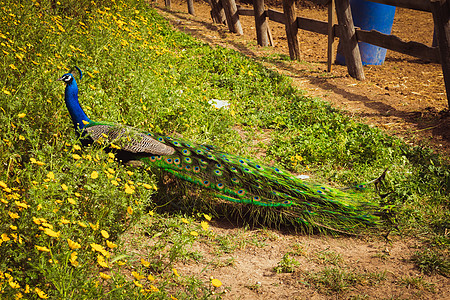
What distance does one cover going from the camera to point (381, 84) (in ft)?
25.4

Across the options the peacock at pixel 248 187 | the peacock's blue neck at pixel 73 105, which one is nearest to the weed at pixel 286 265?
the peacock at pixel 248 187

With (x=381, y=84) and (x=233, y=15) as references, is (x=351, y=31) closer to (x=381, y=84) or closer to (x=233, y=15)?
(x=381, y=84)

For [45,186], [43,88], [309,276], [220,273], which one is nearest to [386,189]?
[309,276]

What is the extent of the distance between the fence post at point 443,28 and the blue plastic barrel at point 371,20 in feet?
11.4

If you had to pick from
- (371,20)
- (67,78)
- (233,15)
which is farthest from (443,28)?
(233,15)

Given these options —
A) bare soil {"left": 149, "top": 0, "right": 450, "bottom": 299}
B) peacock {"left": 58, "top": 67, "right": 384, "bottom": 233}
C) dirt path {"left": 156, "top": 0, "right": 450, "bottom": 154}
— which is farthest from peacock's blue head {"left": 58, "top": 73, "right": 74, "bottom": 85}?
dirt path {"left": 156, "top": 0, "right": 450, "bottom": 154}

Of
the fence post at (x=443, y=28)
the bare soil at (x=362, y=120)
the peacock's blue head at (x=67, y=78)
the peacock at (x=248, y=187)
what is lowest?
the bare soil at (x=362, y=120)

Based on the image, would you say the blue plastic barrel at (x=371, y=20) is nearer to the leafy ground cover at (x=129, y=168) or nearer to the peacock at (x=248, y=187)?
the leafy ground cover at (x=129, y=168)

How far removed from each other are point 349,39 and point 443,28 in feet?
8.48

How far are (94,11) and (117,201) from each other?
4696 mm

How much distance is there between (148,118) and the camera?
4508mm

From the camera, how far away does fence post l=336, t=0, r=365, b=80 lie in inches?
309

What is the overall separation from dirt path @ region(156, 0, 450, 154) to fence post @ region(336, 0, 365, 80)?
205 millimetres

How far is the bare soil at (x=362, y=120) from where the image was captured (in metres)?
2.91
